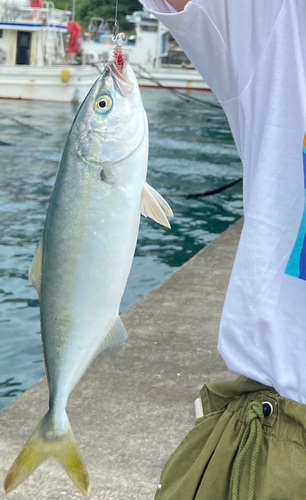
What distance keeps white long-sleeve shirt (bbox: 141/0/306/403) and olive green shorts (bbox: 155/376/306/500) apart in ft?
0.20

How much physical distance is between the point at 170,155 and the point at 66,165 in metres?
15.0

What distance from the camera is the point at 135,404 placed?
3779 millimetres

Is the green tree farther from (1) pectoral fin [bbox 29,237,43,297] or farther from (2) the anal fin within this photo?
(2) the anal fin

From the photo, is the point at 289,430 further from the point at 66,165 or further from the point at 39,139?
the point at 39,139

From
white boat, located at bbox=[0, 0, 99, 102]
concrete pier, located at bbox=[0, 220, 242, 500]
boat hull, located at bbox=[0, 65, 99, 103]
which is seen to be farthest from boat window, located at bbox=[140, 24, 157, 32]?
concrete pier, located at bbox=[0, 220, 242, 500]

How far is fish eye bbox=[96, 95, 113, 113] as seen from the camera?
1.71 meters

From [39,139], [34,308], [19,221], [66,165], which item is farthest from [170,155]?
[66,165]

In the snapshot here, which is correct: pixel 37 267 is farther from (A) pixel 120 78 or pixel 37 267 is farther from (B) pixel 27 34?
(B) pixel 27 34

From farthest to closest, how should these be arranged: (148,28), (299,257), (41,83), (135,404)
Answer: (148,28), (41,83), (135,404), (299,257)

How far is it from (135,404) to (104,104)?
2.36 m

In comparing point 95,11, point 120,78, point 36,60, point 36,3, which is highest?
point 95,11

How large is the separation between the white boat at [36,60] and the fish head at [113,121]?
2694 cm

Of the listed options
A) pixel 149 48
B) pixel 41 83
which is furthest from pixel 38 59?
pixel 149 48

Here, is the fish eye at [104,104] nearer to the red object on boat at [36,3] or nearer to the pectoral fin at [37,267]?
the pectoral fin at [37,267]
